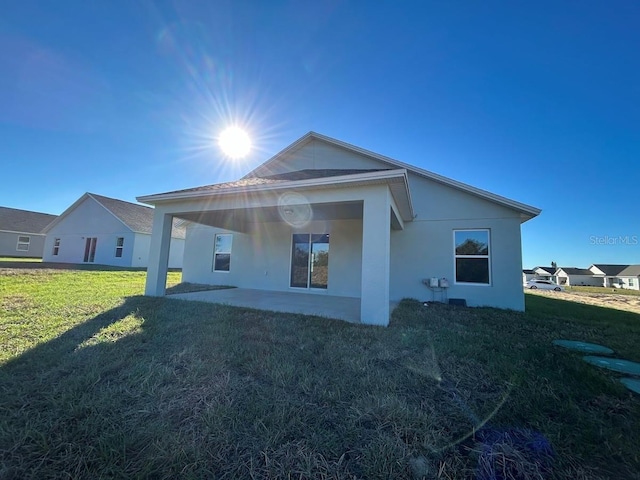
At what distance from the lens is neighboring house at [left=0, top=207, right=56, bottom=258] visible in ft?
77.0

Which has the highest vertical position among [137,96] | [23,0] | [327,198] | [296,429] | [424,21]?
[424,21]

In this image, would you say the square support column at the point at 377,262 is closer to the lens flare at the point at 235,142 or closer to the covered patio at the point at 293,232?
the covered patio at the point at 293,232

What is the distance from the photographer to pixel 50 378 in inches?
108

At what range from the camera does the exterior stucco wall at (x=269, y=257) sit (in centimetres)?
947

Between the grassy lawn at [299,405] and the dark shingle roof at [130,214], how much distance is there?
17007 millimetres

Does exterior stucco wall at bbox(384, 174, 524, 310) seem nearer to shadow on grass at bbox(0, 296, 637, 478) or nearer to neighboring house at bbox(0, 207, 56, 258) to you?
shadow on grass at bbox(0, 296, 637, 478)

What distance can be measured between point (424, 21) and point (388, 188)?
15.2 ft

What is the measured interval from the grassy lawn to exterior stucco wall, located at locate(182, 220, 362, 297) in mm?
4856

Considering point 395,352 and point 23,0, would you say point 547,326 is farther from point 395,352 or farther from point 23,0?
point 23,0

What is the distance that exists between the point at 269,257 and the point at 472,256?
7399 millimetres

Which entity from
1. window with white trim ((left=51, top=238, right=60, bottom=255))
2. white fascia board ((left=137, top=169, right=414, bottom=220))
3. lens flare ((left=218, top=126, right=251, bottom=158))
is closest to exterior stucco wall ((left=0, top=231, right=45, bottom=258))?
window with white trim ((left=51, top=238, right=60, bottom=255))

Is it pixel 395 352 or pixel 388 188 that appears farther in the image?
pixel 388 188

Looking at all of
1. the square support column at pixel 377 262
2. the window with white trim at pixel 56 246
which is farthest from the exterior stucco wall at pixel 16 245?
the square support column at pixel 377 262

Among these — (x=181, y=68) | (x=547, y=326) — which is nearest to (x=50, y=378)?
(x=181, y=68)
